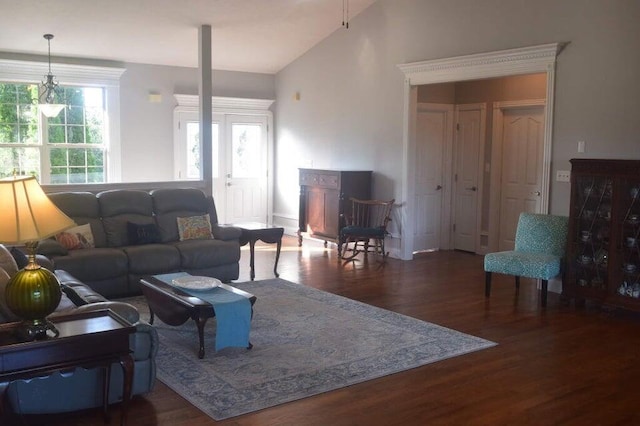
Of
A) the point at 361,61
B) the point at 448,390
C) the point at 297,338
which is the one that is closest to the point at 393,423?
the point at 448,390

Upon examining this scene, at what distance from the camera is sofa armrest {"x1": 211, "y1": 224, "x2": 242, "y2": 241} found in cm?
691

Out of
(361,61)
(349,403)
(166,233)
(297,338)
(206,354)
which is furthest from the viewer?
(361,61)

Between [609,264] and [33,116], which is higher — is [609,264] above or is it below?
below

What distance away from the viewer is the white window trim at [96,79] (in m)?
8.49

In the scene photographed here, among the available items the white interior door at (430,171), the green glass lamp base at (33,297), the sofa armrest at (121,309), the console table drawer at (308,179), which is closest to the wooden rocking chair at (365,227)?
the white interior door at (430,171)

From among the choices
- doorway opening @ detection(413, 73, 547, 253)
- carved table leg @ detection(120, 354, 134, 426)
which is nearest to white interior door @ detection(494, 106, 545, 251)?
doorway opening @ detection(413, 73, 547, 253)

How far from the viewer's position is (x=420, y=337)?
5.02 m

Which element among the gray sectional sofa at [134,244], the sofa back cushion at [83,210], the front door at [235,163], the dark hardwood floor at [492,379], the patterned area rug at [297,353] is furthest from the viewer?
the front door at [235,163]

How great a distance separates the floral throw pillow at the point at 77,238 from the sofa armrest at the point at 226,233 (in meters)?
1.30

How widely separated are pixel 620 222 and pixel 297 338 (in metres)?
3.09

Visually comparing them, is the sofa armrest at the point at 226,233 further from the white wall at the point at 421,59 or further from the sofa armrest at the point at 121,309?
the sofa armrest at the point at 121,309

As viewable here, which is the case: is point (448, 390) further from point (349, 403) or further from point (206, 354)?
point (206, 354)

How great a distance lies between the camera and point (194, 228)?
6.81 metres

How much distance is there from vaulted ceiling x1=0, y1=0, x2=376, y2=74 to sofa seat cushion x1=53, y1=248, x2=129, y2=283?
3128 millimetres
